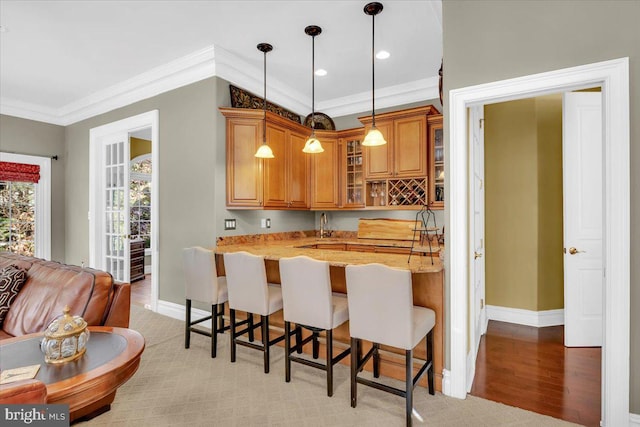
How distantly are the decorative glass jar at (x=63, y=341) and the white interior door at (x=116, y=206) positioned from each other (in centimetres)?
360

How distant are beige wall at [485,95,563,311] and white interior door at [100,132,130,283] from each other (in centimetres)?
494

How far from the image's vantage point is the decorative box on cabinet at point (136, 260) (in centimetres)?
638

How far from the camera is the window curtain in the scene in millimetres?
4926

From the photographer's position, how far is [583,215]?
128 inches

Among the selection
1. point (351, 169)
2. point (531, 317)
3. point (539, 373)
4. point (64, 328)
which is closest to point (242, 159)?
point (351, 169)

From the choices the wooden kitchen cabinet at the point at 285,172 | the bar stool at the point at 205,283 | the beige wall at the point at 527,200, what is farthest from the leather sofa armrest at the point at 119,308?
the beige wall at the point at 527,200

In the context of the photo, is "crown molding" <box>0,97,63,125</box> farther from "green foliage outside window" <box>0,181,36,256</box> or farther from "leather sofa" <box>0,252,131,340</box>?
"leather sofa" <box>0,252,131,340</box>

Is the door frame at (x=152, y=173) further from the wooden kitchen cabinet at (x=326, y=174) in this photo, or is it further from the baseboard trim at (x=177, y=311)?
the wooden kitchen cabinet at (x=326, y=174)

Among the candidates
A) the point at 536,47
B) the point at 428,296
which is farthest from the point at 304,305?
the point at 536,47

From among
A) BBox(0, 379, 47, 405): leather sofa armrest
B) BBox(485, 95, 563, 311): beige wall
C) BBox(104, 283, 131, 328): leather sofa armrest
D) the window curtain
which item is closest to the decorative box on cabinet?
the window curtain

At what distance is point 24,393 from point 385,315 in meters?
1.72

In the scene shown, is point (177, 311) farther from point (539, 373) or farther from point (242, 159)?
point (539, 373)

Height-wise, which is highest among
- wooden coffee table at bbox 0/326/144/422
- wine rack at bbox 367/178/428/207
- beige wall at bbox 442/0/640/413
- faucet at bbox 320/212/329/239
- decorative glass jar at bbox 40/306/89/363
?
beige wall at bbox 442/0/640/413

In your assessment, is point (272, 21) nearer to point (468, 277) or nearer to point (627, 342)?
point (468, 277)
